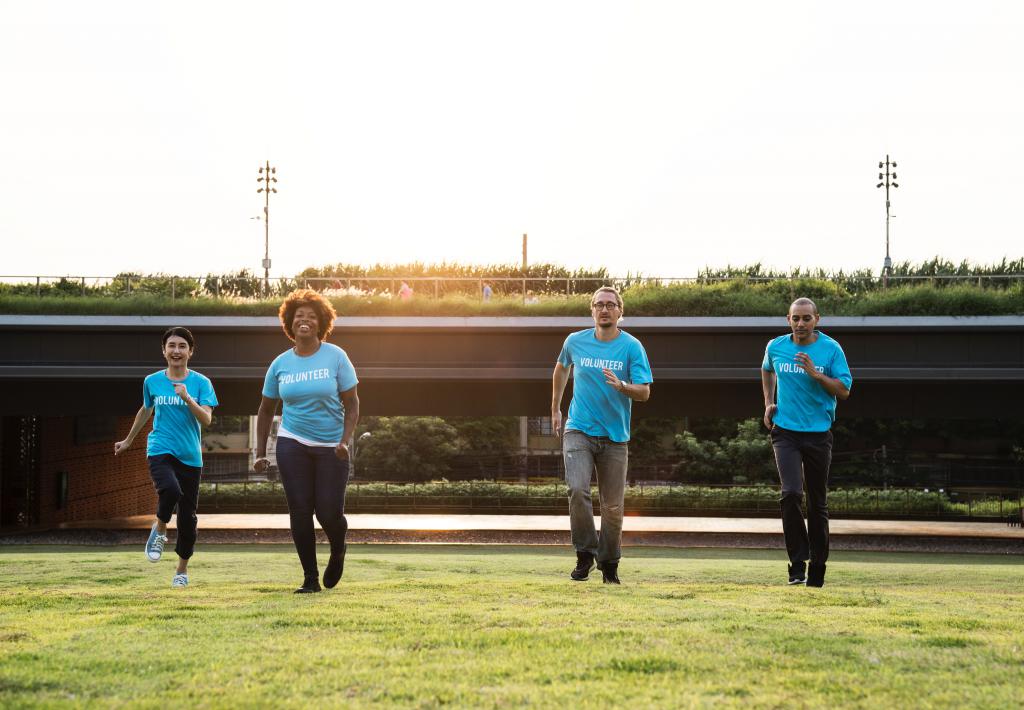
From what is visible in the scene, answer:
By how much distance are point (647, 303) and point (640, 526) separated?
592cm

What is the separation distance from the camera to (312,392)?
6945 mm

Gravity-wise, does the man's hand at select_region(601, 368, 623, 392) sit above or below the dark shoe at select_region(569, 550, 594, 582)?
above

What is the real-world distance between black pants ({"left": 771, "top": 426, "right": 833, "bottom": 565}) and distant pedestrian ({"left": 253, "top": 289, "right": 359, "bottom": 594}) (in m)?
3.29

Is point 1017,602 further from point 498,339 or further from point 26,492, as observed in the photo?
point 26,492

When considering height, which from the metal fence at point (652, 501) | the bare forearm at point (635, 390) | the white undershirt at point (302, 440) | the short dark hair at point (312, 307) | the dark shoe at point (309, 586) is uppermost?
the short dark hair at point (312, 307)

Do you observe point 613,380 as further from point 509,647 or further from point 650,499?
point 650,499

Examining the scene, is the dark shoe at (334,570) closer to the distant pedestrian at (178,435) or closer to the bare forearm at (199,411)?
the distant pedestrian at (178,435)

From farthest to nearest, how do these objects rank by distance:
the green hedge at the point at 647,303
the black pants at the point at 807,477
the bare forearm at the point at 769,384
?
the green hedge at the point at 647,303
the bare forearm at the point at 769,384
the black pants at the point at 807,477

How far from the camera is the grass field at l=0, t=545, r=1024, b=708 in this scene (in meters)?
3.69

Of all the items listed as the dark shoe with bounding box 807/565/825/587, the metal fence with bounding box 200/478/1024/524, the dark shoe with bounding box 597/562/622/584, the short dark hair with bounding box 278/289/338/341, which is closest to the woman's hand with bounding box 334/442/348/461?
the short dark hair with bounding box 278/289/338/341

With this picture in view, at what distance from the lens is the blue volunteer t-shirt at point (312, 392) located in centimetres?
696

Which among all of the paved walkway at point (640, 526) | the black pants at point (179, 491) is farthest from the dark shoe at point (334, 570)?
the paved walkway at point (640, 526)

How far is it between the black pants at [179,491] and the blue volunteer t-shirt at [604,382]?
3.15 m

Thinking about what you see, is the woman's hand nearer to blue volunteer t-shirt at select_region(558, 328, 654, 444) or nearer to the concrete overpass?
blue volunteer t-shirt at select_region(558, 328, 654, 444)
